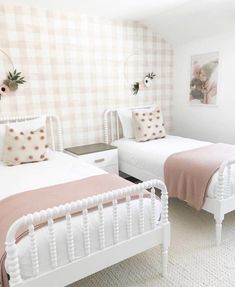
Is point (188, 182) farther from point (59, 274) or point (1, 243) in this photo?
point (1, 243)

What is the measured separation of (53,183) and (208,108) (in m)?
2.53

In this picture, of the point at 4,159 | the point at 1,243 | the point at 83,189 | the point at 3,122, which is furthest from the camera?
the point at 3,122

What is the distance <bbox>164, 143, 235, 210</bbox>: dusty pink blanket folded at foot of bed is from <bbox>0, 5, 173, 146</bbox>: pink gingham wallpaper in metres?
1.35

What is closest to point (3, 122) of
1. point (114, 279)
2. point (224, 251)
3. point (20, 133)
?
point (20, 133)

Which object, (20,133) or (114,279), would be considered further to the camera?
(20,133)

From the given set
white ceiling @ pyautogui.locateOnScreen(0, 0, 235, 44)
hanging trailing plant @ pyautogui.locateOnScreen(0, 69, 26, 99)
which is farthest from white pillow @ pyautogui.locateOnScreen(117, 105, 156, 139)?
hanging trailing plant @ pyautogui.locateOnScreen(0, 69, 26, 99)

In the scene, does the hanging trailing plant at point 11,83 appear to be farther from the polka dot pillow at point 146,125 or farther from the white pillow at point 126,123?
the polka dot pillow at point 146,125

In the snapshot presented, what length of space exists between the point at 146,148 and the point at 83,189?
1.39 metres

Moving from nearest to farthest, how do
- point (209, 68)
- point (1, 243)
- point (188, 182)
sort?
point (1, 243), point (188, 182), point (209, 68)

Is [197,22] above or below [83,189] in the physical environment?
above

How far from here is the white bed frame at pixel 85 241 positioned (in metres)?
1.22

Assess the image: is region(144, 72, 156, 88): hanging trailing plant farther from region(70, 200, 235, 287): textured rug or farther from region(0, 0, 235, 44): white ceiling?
region(70, 200, 235, 287): textured rug

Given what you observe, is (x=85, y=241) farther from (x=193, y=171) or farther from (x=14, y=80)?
(x=14, y=80)

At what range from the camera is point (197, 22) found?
124 inches
